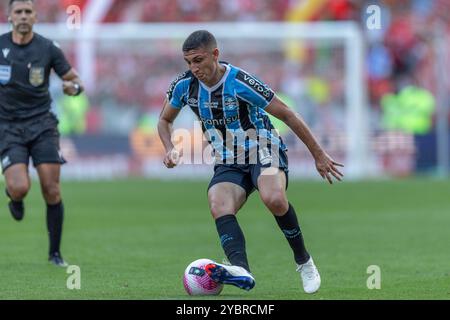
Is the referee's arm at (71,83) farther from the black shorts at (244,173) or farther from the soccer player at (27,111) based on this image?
the black shorts at (244,173)

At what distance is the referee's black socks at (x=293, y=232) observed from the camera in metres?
9.31

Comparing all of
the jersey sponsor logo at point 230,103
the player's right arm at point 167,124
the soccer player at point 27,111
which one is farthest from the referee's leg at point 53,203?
the jersey sponsor logo at point 230,103

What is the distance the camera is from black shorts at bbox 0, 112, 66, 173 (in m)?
11.4

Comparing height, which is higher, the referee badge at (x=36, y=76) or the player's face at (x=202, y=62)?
the referee badge at (x=36, y=76)

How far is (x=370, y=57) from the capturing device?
29.5 meters

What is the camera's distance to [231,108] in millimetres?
9266

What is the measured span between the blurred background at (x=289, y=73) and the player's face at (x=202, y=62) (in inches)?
709

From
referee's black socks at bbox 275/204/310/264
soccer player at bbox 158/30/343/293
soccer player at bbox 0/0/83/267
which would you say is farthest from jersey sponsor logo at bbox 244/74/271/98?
soccer player at bbox 0/0/83/267

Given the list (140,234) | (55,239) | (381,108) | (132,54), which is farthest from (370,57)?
(55,239)
